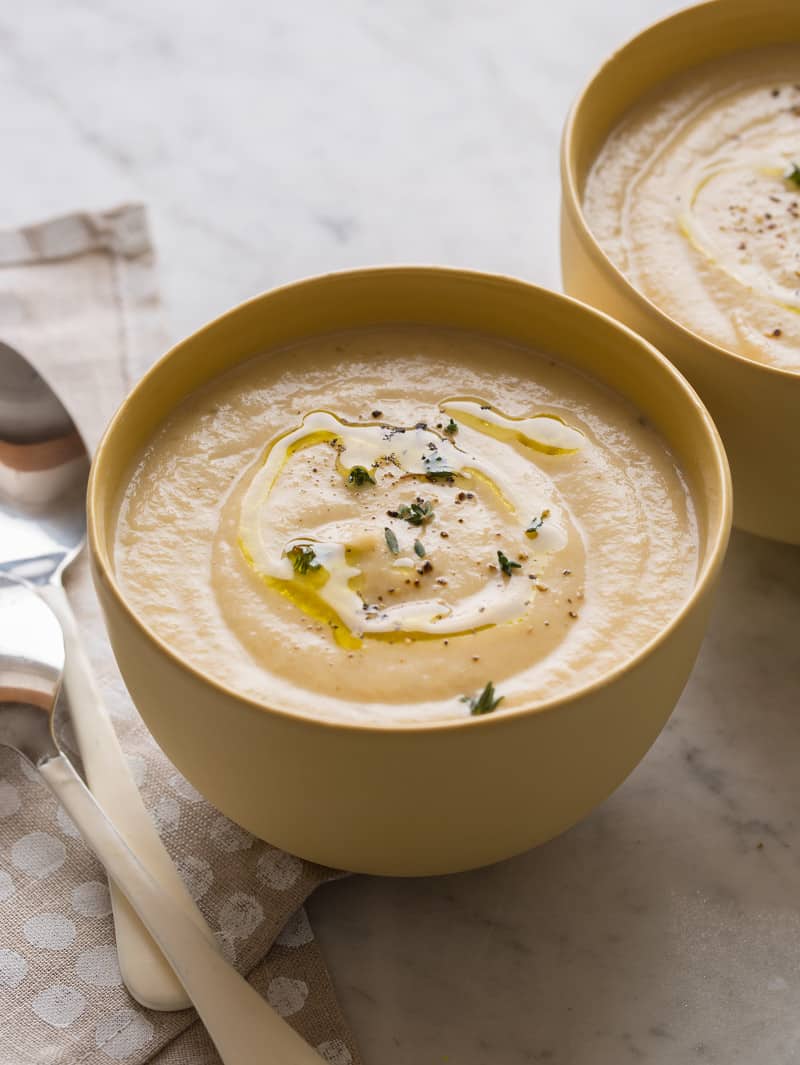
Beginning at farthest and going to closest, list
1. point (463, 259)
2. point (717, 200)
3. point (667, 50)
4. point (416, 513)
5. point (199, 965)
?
point (463, 259), point (667, 50), point (717, 200), point (416, 513), point (199, 965)

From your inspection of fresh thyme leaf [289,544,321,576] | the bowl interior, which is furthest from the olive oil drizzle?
the bowl interior

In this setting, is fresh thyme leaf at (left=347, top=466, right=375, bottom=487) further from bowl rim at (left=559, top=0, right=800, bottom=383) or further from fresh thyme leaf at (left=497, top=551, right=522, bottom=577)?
bowl rim at (left=559, top=0, right=800, bottom=383)

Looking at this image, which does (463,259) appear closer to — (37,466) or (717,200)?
(717,200)

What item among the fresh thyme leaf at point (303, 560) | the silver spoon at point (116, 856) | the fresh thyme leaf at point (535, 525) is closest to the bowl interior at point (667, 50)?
the fresh thyme leaf at point (535, 525)

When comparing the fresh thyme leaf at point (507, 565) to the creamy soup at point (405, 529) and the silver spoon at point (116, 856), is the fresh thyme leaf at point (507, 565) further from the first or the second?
Answer: the silver spoon at point (116, 856)

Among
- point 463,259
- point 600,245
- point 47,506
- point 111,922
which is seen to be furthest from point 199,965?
point 463,259

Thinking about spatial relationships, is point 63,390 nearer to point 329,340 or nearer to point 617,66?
point 329,340
